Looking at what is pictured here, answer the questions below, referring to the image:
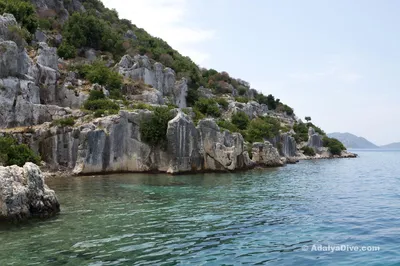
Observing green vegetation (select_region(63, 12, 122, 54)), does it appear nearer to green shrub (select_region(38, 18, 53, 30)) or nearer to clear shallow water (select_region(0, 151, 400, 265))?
green shrub (select_region(38, 18, 53, 30))

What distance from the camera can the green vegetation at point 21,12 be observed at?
5735 centimetres

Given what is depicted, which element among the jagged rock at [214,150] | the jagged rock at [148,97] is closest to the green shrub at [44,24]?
the jagged rock at [148,97]

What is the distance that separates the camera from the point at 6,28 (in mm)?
45625

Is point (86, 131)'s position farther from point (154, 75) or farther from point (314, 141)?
point (314, 141)

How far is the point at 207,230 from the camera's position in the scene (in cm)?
1478

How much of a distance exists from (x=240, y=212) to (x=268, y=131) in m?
55.1

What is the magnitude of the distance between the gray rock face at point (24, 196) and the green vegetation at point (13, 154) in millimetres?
13212

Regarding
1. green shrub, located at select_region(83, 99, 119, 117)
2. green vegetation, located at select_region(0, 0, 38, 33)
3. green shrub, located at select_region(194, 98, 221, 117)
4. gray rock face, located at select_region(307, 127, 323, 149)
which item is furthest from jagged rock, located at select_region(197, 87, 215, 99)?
green shrub, located at select_region(83, 99, 119, 117)

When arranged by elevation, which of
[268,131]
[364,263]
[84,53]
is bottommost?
[364,263]

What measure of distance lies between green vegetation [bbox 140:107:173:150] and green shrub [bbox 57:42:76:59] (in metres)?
34.9

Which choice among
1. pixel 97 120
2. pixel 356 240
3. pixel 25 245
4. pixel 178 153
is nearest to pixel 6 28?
pixel 97 120

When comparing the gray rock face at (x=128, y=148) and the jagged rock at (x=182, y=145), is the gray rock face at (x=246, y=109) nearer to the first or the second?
the gray rock face at (x=128, y=148)

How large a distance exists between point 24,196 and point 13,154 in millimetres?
15897

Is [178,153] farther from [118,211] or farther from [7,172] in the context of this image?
[7,172]
